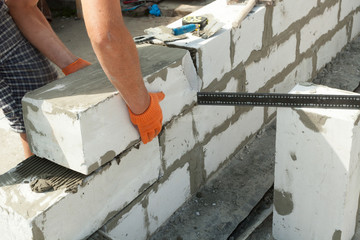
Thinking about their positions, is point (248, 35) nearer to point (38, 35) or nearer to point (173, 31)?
point (173, 31)

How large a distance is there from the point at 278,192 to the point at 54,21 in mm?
6652

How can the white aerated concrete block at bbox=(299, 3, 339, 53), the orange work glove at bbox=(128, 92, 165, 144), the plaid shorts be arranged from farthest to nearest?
the white aerated concrete block at bbox=(299, 3, 339, 53), the plaid shorts, the orange work glove at bbox=(128, 92, 165, 144)

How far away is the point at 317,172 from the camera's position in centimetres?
263

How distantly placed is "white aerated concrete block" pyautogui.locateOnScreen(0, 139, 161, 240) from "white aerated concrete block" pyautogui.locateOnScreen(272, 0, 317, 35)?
1743 millimetres

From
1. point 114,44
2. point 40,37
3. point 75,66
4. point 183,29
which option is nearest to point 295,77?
point 183,29

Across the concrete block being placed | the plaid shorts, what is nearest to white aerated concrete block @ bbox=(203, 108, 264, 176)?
the concrete block being placed

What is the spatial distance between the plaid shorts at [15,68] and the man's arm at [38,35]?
5cm

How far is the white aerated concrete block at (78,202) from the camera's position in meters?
2.11

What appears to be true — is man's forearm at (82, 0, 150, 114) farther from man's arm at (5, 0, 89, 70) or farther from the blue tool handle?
the blue tool handle

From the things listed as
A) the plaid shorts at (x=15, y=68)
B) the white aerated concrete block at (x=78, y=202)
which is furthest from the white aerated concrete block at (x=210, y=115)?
the plaid shorts at (x=15, y=68)

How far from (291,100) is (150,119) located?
87cm

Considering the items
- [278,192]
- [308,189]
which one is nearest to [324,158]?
[308,189]

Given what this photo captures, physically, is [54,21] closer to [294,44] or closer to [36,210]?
[294,44]

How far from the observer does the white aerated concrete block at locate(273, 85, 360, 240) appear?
2.48 m
